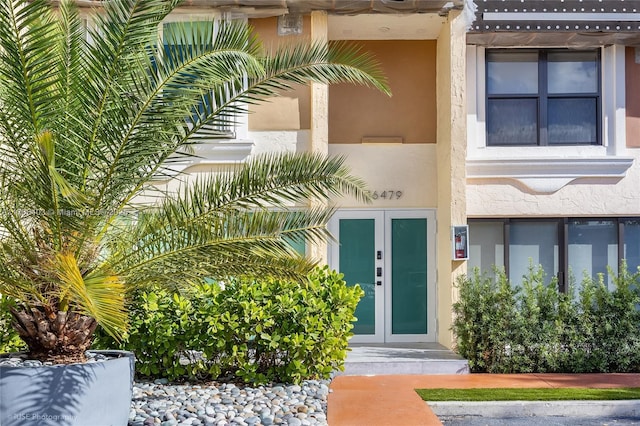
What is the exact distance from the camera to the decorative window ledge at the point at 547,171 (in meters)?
12.7

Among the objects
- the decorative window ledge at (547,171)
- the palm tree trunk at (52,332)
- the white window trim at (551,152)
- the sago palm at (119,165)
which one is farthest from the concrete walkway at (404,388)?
the white window trim at (551,152)

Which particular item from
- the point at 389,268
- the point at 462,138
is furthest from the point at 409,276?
the point at 462,138

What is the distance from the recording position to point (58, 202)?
6.31 metres

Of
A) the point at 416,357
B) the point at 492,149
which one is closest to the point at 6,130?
the point at 416,357

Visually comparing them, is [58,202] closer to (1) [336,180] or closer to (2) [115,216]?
(2) [115,216]

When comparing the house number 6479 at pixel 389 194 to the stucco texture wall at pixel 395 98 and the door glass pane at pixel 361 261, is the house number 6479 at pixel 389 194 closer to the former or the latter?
the door glass pane at pixel 361 261

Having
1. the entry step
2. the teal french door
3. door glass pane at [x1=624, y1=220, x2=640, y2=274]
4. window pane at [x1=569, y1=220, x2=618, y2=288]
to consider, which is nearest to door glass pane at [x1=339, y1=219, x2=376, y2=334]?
the teal french door

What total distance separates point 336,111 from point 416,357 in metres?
5.03

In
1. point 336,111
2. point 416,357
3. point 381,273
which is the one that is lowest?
point 416,357

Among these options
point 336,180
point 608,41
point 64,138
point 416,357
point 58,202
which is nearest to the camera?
point 58,202

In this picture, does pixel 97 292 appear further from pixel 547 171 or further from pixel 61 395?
pixel 547 171

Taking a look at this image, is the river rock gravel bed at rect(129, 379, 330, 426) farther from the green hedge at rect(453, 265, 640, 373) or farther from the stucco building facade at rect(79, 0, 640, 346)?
the stucco building facade at rect(79, 0, 640, 346)

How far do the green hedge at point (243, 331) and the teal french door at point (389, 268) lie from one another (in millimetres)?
3413

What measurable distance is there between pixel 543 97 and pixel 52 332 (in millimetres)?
9909
